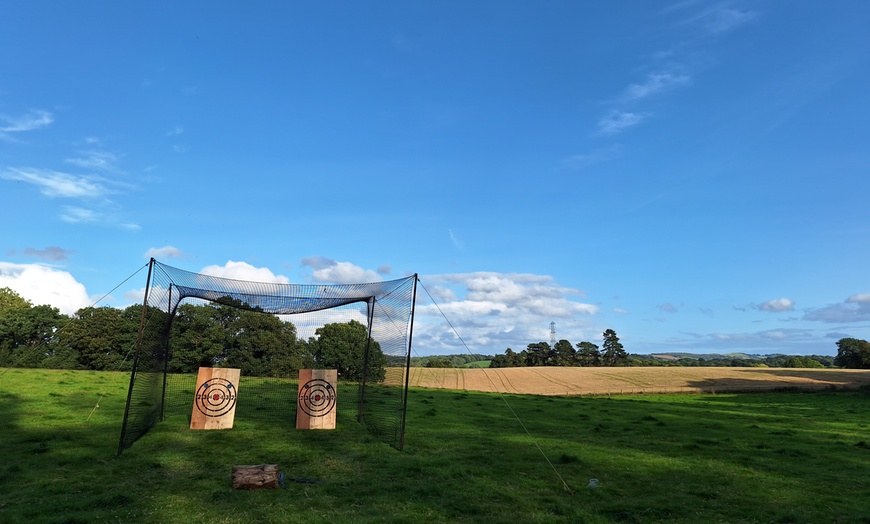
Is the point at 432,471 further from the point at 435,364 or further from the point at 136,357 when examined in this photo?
the point at 435,364

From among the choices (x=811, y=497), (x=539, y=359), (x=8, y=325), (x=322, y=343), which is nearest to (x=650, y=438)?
(x=811, y=497)

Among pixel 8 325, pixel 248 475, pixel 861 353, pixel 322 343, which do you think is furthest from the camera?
pixel 861 353

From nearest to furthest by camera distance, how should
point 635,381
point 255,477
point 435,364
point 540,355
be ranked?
point 255,477 → point 635,381 → point 435,364 → point 540,355

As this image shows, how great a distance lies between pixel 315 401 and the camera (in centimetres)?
1695

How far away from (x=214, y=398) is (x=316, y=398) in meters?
3.19

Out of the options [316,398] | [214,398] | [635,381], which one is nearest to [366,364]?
[316,398]

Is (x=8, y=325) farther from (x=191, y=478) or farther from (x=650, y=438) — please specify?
(x=650, y=438)

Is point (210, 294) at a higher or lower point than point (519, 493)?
higher

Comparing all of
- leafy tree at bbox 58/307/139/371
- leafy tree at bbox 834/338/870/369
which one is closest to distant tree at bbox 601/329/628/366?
leafy tree at bbox 834/338/870/369

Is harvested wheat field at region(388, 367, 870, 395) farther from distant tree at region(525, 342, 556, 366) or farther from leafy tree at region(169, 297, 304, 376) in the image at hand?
distant tree at region(525, 342, 556, 366)

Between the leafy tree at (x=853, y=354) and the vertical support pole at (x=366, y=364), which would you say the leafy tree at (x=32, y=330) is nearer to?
the vertical support pole at (x=366, y=364)

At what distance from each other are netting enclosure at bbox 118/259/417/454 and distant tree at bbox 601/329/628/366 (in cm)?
10001

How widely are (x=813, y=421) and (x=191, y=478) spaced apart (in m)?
28.0

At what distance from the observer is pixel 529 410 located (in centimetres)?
2561
